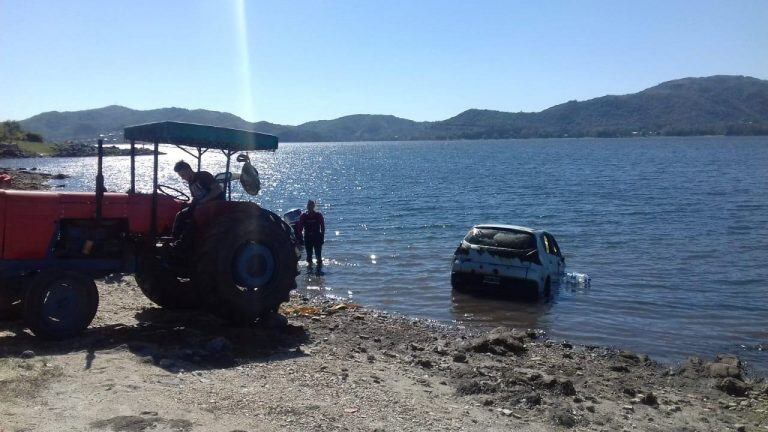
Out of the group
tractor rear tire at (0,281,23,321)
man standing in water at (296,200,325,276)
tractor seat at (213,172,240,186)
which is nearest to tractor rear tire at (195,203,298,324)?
tractor seat at (213,172,240,186)

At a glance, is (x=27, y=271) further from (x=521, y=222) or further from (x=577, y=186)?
(x=577, y=186)

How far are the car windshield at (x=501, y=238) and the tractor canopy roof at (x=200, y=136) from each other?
637 centimetres

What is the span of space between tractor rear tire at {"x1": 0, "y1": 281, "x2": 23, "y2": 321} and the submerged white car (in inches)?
351

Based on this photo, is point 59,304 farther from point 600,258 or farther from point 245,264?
point 600,258

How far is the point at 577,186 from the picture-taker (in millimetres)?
52938

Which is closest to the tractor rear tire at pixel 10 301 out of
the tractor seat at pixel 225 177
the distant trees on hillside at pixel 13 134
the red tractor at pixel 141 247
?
the red tractor at pixel 141 247

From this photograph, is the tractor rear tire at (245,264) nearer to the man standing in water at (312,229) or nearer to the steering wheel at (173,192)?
the steering wheel at (173,192)

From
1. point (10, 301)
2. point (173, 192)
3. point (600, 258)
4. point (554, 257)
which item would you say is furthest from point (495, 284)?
point (10, 301)

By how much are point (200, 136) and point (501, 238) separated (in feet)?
25.7

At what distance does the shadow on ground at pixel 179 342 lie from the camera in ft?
26.8

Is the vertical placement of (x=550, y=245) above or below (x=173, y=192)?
below

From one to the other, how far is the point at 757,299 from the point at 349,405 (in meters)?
12.6

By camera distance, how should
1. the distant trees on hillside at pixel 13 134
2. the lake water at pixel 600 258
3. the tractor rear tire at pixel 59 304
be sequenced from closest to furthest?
the tractor rear tire at pixel 59 304, the lake water at pixel 600 258, the distant trees on hillside at pixel 13 134

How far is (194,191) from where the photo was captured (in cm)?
990
